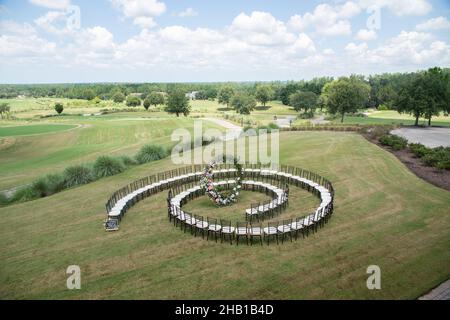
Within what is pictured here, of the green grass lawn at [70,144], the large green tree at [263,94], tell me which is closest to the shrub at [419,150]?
the green grass lawn at [70,144]

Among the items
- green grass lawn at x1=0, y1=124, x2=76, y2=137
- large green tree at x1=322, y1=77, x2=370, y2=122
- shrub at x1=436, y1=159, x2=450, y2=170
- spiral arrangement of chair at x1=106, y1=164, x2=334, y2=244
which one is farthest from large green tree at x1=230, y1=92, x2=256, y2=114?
shrub at x1=436, y1=159, x2=450, y2=170

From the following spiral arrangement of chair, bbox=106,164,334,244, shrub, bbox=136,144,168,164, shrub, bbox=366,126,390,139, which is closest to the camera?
spiral arrangement of chair, bbox=106,164,334,244

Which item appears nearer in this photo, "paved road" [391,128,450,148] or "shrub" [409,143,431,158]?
"shrub" [409,143,431,158]

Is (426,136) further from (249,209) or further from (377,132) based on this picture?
(249,209)

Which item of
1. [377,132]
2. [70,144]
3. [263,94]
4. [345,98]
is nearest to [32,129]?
[70,144]

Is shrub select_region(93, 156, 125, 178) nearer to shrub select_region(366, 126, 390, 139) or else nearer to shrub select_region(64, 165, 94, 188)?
shrub select_region(64, 165, 94, 188)

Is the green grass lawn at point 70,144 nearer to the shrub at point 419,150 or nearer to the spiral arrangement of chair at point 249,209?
the spiral arrangement of chair at point 249,209
